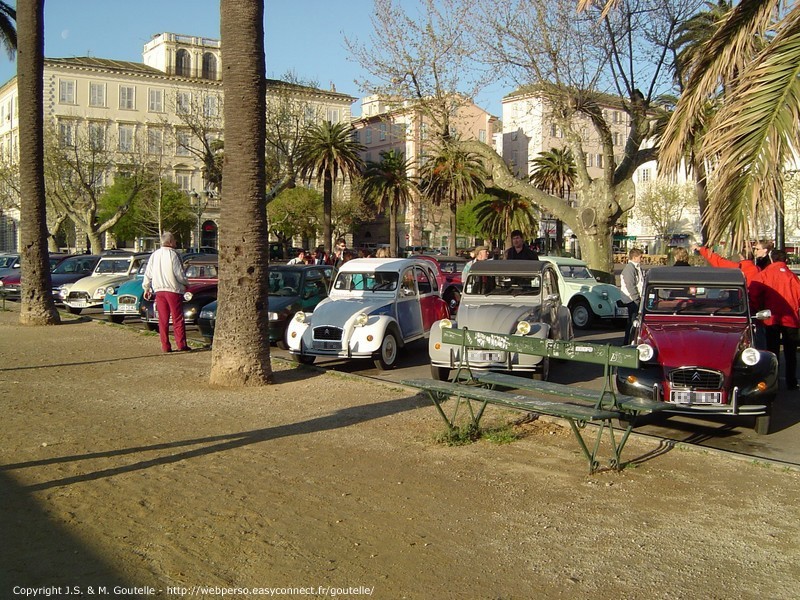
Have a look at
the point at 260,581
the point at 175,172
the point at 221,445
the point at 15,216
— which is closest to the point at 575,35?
the point at 221,445

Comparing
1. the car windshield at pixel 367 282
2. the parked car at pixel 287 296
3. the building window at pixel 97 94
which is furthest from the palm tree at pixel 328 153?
the building window at pixel 97 94

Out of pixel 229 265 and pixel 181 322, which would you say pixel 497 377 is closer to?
pixel 229 265

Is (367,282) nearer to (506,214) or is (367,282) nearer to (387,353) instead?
(387,353)

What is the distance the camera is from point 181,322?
535 inches

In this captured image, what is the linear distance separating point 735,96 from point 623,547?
3.76 metres

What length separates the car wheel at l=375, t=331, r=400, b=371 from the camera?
12.7 m

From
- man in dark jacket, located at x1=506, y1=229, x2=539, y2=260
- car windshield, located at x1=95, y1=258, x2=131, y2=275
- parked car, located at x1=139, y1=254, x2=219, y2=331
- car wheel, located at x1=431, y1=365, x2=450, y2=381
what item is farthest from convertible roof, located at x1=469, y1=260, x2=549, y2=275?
car windshield, located at x1=95, y1=258, x2=131, y2=275

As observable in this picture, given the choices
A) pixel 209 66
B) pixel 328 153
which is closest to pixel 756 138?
pixel 328 153

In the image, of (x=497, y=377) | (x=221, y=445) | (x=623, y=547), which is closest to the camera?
(x=623, y=547)

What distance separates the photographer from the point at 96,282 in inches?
840

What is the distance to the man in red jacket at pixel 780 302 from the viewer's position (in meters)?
10.7

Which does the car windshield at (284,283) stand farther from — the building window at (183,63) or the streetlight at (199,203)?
the building window at (183,63)

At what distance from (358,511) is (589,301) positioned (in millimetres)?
14794

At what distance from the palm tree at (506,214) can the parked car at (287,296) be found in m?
36.0
